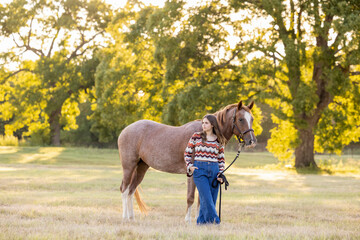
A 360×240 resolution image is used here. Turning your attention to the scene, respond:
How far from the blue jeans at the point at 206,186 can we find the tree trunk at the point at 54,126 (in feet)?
121

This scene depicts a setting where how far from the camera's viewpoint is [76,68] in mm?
40469

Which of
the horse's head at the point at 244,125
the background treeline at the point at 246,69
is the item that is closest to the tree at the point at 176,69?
the background treeline at the point at 246,69

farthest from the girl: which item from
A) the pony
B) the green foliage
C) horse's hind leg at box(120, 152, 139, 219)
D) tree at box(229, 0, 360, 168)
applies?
the green foliage

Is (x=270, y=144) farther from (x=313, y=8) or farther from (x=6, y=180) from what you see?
(x=6, y=180)

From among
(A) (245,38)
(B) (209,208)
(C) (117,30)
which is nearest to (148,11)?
(C) (117,30)

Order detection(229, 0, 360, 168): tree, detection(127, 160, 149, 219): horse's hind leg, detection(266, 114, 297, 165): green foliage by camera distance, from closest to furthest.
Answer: detection(127, 160, 149, 219): horse's hind leg, detection(229, 0, 360, 168): tree, detection(266, 114, 297, 165): green foliage

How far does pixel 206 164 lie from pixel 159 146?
1.47 m

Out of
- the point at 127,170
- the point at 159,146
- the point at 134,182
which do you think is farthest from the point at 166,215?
the point at 159,146

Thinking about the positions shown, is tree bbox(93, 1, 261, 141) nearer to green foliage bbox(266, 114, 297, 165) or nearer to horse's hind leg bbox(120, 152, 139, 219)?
green foliage bbox(266, 114, 297, 165)

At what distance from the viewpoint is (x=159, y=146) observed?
338 inches

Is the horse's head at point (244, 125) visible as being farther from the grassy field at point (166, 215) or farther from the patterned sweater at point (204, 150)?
the grassy field at point (166, 215)

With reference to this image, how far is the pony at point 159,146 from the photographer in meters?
7.81

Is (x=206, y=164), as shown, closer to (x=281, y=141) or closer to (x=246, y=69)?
(x=246, y=69)

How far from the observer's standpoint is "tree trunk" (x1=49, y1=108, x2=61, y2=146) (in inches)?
1681
